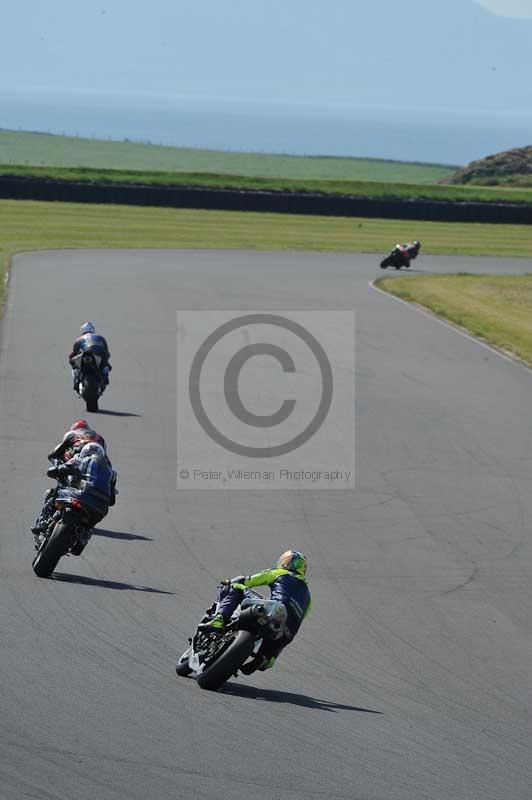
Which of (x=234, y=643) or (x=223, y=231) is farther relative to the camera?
(x=223, y=231)

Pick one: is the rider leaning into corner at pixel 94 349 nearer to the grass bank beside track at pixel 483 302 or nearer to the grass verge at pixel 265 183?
the grass bank beside track at pixel 483 302

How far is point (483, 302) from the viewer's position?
1485 inches

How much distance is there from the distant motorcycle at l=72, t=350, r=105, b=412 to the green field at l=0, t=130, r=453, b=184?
220 feet

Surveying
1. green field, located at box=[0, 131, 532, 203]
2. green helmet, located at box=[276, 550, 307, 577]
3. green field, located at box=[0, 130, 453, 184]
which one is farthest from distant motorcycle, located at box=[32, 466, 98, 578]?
green field, located at box=[0, 130, 453, 184]

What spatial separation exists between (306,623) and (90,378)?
964 centimetres

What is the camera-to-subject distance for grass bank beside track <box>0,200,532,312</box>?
160 ft

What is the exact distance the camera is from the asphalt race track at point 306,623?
7.96m

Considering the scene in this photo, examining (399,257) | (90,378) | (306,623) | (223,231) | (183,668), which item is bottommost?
(306,623)

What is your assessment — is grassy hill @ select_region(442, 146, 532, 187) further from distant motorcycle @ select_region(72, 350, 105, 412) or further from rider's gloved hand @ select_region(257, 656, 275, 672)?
rider's gloved hand @ select_region(257, 656, 275, 672)

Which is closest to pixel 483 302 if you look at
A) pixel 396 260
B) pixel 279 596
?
pixel 396 260

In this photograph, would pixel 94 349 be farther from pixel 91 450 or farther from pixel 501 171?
pixel 501 171

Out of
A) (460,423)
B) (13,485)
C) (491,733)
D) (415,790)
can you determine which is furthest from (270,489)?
(415,790)

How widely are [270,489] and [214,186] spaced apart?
47108 millimetres

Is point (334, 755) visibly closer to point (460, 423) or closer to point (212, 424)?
point (212, 424)
